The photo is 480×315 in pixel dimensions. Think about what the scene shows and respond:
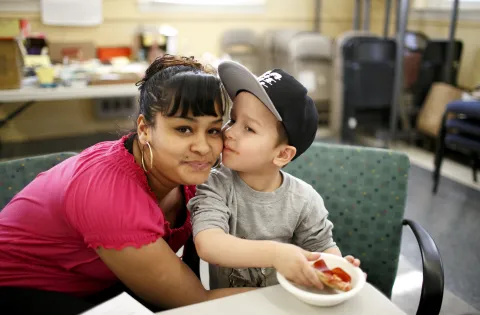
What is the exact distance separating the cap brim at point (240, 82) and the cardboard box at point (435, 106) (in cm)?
354

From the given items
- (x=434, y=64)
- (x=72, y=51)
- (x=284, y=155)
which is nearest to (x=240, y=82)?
(x=284, y=155)

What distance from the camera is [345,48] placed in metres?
4.39

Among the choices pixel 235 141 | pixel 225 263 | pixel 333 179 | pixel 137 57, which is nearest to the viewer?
pixel 225 263

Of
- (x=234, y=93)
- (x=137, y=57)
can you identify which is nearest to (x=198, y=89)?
(x=234, y=93)

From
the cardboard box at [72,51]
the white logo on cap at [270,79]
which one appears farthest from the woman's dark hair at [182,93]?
the cardboard box at [72,51]

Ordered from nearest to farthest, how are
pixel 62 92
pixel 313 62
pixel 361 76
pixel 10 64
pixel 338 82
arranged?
1. pixel 10 64
2. pixel 62 92
3. pixel 361 76
4. pixel 338 82
5. pixel 313 62

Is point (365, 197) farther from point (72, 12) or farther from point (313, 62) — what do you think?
point (72, 12)

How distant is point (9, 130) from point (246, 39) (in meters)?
2.70

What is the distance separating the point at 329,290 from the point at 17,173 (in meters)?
0.98

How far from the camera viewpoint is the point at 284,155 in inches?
43.8

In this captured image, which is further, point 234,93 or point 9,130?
point 9,130

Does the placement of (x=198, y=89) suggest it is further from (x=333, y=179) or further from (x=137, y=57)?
(x=137, y=57)

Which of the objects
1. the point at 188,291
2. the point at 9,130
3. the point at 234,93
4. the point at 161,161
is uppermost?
the point at 234,93

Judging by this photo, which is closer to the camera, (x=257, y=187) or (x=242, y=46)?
(x=257, y=187)
